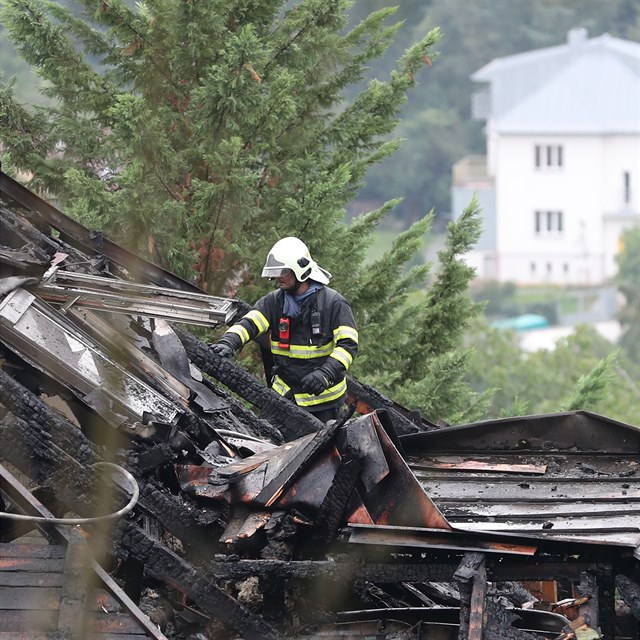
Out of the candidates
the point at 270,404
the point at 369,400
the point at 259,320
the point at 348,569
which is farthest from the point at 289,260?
the point at 348,569

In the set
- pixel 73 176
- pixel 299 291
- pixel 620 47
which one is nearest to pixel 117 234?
pixel 73 176

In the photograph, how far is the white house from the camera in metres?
83.6

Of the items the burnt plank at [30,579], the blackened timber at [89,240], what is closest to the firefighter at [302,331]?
the blackened timber at [89,240]

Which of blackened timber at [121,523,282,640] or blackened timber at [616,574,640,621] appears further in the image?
blackened timber at [121,523,282,640]

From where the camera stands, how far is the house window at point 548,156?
275ft

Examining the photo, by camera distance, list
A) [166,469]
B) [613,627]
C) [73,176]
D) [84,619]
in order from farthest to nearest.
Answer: [73,176] < [166,469] < [613,627] < [84,619]

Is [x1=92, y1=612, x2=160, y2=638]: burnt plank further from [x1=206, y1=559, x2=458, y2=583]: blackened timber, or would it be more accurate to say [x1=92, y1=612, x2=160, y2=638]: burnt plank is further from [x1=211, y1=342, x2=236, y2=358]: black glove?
[x1=211, y1=342, x2=236, y2=358]: black glove

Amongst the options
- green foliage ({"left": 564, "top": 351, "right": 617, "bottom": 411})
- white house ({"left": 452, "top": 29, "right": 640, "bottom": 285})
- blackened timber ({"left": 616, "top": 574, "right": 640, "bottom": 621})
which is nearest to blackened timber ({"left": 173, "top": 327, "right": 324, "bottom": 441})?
blackened timber ({"left": 616, "top": 574, "right": 640, "bottom": 621})

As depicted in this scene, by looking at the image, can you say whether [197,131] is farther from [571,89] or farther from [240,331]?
[571,89]

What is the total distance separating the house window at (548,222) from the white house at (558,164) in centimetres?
6

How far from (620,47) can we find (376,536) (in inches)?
3320

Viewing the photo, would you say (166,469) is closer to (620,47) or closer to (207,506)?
(207,506)

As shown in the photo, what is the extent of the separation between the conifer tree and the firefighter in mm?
3547

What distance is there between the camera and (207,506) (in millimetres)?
7480
